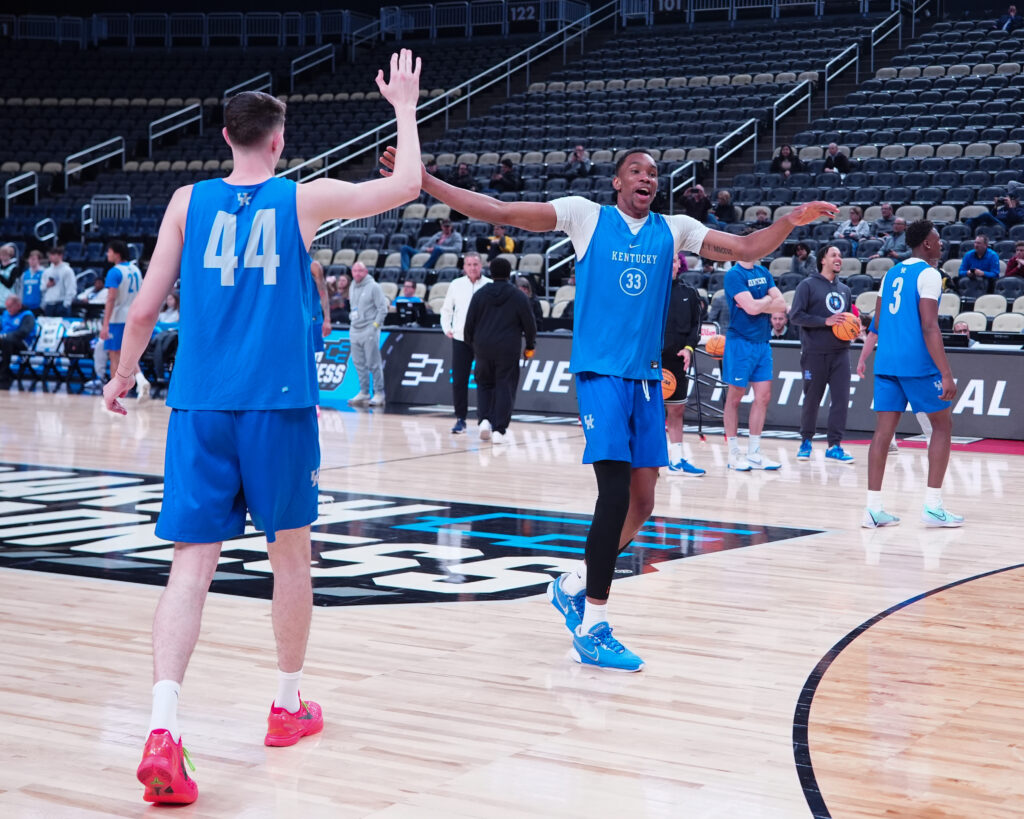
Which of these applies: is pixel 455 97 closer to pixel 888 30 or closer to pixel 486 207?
pixel 888 30

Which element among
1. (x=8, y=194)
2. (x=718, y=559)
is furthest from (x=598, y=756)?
(x=8, y=194)

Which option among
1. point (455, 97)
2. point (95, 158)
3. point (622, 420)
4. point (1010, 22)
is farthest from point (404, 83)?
point (95, 158)

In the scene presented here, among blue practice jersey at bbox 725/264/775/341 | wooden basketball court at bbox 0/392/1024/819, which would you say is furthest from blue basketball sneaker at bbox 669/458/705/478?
wooden basketball court at bbox 0/392/1024/819

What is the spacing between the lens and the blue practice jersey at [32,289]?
787 inches

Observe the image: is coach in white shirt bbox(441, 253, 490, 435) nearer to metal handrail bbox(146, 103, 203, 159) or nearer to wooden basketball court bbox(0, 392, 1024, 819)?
wooden basketball court bbox(0, 392, 1024, 819)

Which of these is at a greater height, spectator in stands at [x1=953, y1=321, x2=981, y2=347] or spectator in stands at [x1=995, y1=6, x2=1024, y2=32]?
spectator in stands at [x1=995, y1=6, x2=1024, y2=32]

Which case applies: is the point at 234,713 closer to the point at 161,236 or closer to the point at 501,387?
the point at 161,236

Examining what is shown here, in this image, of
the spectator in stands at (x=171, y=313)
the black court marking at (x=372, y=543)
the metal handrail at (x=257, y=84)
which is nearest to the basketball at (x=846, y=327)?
the black court marking at (x=372, y=543)

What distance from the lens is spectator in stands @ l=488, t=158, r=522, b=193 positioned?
2167 centimetres

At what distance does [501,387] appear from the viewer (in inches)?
489

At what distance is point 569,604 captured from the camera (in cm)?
510

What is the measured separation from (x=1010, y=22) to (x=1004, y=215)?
8.62m

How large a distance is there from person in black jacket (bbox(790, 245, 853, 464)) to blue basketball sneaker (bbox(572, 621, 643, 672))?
267 inches

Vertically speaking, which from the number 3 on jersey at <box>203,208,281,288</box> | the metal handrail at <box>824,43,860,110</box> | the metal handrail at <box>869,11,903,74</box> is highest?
the metal handrail at <box>869,11,903,74</box>
